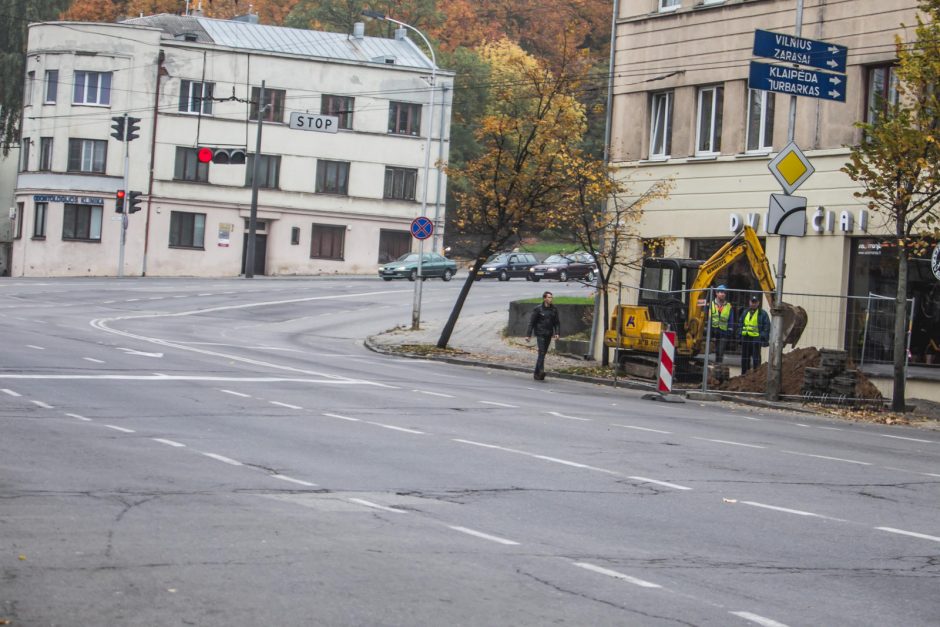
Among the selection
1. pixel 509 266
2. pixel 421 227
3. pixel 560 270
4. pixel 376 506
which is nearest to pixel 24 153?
pixel 509 266

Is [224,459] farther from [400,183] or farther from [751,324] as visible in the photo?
[400,183]

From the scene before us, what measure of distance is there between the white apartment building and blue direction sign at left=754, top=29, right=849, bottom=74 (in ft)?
147

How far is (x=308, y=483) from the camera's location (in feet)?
36.8

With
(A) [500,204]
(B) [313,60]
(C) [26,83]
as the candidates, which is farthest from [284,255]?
(A) [500,204]

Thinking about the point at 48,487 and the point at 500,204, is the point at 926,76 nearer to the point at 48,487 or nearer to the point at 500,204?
the point at 500,204

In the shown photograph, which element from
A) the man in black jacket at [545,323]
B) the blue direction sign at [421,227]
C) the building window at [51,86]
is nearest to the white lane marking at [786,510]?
the man in black jacket at [545,323]

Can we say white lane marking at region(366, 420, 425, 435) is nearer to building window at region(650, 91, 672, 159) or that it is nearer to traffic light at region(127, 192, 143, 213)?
building window at region(650, 91, 672, 159)

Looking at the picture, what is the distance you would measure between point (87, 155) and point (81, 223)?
11.4 feet

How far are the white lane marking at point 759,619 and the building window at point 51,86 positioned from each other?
64926 mm

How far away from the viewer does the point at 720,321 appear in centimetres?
2600

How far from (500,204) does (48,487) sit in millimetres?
23004

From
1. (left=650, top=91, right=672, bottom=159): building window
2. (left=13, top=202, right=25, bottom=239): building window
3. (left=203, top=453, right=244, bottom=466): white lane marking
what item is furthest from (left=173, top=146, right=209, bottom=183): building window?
(left=203, top=453, right=244, bottom=466): white lane marking

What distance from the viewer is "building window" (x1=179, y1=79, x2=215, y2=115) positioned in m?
67.1

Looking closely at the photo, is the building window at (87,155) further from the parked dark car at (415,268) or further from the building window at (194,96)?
the parked dark car at (415,268)
